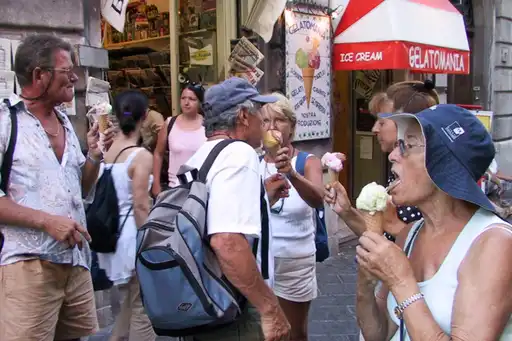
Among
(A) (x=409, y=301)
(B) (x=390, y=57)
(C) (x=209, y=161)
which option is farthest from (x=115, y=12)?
(A) (x=409, y=301)

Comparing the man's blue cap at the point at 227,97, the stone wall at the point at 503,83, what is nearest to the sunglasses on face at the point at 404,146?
the man's blue cap at the point at 227,97

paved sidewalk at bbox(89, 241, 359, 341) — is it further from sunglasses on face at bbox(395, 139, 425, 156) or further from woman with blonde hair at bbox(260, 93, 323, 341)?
sunglasses on face at bbox(395, 139, 425, 156)

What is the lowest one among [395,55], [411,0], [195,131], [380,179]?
[380,179]

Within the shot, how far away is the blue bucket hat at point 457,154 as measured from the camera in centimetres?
178

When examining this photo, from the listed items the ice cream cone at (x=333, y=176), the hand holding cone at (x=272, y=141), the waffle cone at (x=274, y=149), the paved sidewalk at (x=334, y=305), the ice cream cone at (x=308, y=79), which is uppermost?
the ice cream cone at (x=308, y=79)

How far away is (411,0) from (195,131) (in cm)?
420

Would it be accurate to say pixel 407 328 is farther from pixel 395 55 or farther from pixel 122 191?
pixel 395 55

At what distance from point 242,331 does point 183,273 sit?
0.45m

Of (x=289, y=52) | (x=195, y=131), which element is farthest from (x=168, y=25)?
(x=195, y=131)

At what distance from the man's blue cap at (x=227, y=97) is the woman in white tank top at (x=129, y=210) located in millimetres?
1263

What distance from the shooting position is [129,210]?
12.4 feet

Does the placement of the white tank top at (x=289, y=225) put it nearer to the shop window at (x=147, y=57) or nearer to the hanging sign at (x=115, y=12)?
the hanging sign at (x=115, y=12)

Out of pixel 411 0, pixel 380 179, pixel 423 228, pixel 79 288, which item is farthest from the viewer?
pixel 380 179

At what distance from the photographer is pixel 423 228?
2094mm
